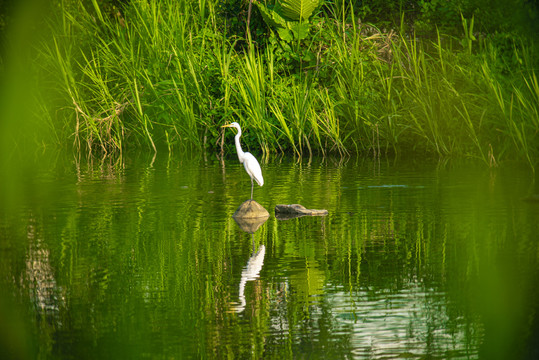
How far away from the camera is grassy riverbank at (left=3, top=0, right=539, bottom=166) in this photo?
43.9 feet

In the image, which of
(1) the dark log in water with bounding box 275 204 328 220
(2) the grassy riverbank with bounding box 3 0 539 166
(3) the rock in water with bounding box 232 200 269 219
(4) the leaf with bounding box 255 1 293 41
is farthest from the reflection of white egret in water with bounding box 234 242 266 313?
(4) the leaf with bounding box 255 1 293 41

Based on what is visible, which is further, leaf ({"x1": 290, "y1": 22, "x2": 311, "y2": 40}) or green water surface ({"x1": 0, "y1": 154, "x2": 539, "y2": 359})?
leaf ({"x1": 290, "y1": 22, "x2": 311, "y2": 40})

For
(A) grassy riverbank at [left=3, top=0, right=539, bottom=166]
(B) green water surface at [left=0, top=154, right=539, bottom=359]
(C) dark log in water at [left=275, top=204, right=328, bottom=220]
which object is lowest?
(B) green water surface at [left=0, top=154, right=539, bottom=359]

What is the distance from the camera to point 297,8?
1566cm

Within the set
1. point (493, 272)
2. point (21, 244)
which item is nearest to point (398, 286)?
point (493, 272)

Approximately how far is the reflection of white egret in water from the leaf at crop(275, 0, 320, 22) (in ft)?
29.5

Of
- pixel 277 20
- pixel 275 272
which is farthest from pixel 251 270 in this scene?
pixel 277 20

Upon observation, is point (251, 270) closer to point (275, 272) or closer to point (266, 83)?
point (275, 272)

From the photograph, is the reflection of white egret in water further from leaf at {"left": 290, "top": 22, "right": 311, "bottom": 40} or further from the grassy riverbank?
leaf at {"left": 290, "top": 22, "right": 311, "bottom": 40}

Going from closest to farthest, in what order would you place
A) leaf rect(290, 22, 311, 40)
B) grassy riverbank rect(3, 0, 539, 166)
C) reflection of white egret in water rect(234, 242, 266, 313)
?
reflection of white egret in water rect(234, 242, 266, 313)
grassy riverbank rect(3, 0, 539, 166)
leaf rect(290, 22, 311, 40)

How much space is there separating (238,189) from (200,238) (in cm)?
342

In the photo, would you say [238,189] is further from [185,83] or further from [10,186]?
[185,83]

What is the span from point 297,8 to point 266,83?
1.62m

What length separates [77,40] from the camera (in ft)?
54.2
